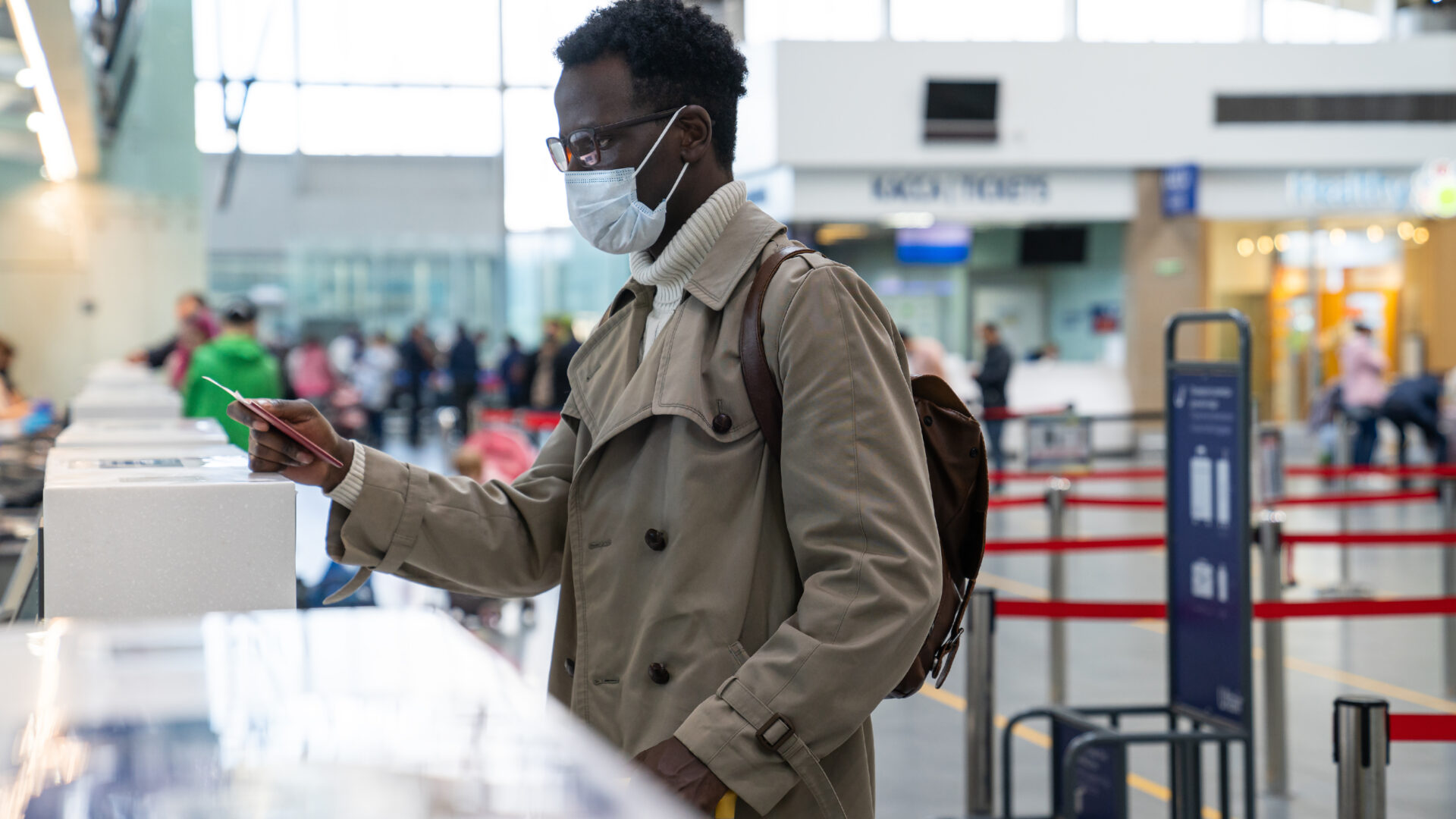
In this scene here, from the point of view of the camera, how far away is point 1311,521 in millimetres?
12188

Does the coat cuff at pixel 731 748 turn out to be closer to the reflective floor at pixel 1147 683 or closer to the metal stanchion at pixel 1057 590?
the reflective floor at pixel 1147 683

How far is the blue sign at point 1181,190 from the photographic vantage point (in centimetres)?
1952

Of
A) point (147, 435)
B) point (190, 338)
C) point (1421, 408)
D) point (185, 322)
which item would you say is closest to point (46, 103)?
point (185, 322)

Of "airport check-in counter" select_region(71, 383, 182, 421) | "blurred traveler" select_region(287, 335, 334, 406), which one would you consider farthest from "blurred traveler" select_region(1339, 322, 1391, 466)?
"airport check-in counter" select_region(71, 383, 182, 421)

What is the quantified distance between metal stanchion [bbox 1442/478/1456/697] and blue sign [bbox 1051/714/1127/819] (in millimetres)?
2827

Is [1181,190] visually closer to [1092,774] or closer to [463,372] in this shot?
[463,372]

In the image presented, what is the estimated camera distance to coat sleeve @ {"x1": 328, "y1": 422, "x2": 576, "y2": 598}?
1820 mm

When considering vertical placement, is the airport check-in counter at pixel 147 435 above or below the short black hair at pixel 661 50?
below

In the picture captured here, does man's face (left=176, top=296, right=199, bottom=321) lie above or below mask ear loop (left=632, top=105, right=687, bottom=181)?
above

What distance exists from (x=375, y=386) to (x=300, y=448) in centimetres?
1744

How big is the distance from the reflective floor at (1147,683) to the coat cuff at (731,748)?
319 centimetres

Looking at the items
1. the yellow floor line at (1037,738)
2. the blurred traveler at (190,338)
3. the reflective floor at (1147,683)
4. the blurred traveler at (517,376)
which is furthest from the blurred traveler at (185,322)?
the blurred traveler at (517,376)

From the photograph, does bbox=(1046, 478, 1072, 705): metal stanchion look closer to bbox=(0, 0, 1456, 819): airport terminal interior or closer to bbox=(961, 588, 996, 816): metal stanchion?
bbox=(0, 0, 1456, 819): airport terminal interior

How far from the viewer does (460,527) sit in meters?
1.87
